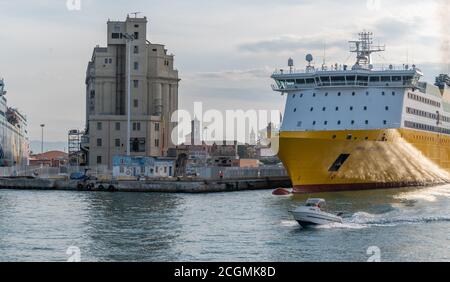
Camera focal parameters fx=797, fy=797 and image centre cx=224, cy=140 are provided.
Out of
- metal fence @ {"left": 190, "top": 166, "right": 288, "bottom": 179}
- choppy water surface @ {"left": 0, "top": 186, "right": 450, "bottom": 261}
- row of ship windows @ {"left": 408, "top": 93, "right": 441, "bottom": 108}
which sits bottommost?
choppy water surface @ {"left": 0, "top": 186, "right": 450, "bottom": 261}

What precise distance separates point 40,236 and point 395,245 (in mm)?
15593

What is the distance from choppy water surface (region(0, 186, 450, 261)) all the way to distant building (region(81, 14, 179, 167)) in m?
35.2

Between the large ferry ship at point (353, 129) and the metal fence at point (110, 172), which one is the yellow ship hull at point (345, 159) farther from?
the metal fence at point (110, 172)

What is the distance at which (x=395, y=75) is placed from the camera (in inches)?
2625

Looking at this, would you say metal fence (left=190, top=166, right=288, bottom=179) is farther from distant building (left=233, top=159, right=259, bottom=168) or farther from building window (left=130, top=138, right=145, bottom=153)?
distant building (left=233, top=159, right=259, bottom=168)

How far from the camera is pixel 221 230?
38.4 m

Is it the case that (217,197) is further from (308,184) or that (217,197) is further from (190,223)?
(190,223)

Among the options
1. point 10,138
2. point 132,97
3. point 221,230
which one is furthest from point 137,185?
point 10,138

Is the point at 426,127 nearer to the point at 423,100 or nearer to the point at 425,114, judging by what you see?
the point at 425,114

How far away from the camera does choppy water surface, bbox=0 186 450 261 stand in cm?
3081

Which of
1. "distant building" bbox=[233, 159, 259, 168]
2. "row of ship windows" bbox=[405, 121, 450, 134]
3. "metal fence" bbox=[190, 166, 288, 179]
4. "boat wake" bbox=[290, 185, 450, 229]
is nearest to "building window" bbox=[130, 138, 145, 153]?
"metal fence" bbox=[190, 166, 288, 179]
